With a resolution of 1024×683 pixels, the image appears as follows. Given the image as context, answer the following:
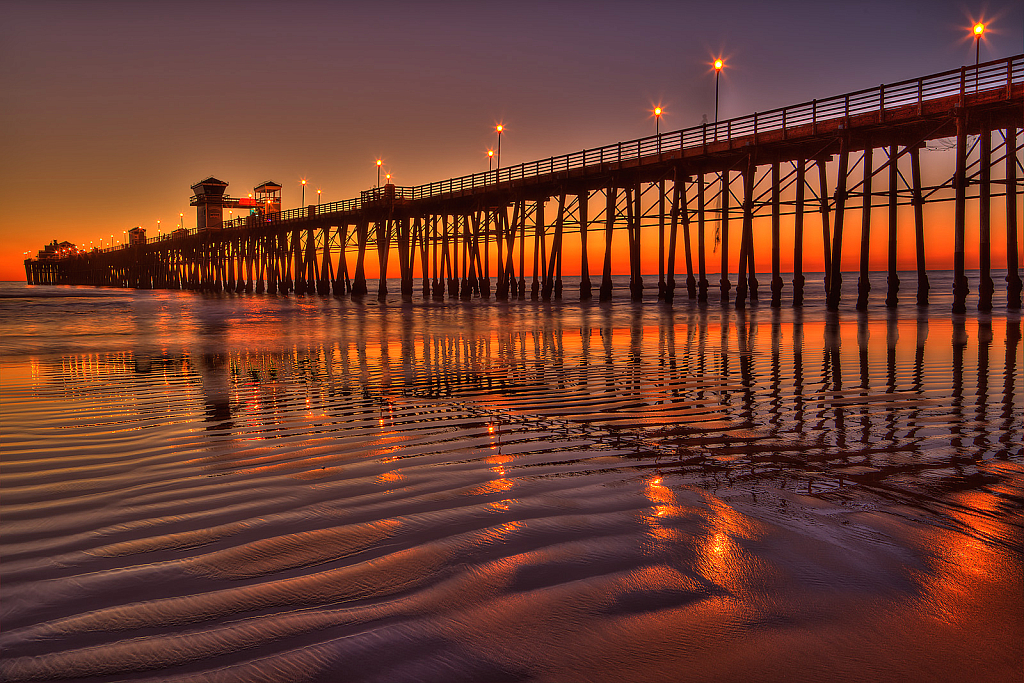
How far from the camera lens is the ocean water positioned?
187 centimetres

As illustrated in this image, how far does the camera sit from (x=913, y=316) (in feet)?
60.5

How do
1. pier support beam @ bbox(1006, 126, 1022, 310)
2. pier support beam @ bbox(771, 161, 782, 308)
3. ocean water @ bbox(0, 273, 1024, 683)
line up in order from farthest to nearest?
pier support beam @ bbox(771, 161, 782, 308) → pier support beam @ bbox(1006, 126, 1022, 310) → ocean water @ bbox(0, 273, 1024, 683)

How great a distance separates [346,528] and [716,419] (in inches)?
131

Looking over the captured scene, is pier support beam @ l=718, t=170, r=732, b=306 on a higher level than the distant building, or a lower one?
lower

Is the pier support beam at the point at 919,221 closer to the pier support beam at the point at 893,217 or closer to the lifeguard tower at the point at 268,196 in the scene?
the pier support beam at the point at 893,217

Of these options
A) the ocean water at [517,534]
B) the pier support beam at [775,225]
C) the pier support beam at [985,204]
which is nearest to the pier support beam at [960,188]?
the pier support beam at [985,204]

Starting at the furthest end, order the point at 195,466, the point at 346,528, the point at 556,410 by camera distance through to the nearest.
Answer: the point at 556,410 → the point at 195,466 → the point at 346,528

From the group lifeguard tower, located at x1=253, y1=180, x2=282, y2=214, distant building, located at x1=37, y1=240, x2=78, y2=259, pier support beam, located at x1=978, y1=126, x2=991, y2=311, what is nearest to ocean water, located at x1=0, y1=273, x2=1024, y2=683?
pier support beam, located at x1=978, y1=126, x2=991, y2=311

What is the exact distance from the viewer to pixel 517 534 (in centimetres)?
278

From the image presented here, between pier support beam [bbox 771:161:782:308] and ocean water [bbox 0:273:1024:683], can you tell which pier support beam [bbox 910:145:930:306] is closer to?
pier support beam [bbox 771:161:782:308]

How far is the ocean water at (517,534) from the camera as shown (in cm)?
187

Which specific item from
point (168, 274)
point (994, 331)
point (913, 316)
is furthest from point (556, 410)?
point (168, 274)

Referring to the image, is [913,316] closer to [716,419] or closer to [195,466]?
[716,419]

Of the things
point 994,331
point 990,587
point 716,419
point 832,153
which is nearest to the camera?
point 990,587
